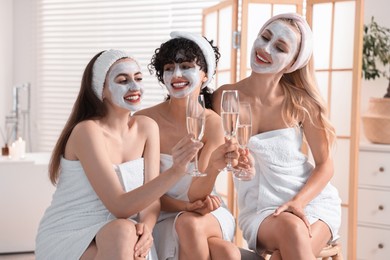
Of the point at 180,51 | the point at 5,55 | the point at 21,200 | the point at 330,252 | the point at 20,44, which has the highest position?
the point at 20,44

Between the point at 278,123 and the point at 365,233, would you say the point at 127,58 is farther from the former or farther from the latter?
the point at 365,233

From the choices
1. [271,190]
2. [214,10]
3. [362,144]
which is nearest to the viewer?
[271,190]

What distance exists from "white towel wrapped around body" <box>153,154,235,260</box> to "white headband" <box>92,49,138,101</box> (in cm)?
34

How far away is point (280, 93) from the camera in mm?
2596

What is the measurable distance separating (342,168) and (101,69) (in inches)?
75.7

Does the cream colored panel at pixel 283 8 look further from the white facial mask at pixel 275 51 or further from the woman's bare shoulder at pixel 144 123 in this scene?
the woman's bare shoulder at pixel 144 123

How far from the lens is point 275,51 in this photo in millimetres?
2486

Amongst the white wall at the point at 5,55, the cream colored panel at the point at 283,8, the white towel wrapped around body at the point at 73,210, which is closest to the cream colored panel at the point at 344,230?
the cream colored panel at the point at 283,8

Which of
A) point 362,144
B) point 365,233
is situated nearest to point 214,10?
point 362,144

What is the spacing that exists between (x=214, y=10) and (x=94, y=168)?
7.20 ft

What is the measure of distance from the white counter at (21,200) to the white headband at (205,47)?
2.06 meters

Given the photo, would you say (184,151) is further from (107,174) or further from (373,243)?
(373,243)

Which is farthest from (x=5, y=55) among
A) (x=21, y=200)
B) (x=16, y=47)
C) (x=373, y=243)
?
(x=373, y=243)

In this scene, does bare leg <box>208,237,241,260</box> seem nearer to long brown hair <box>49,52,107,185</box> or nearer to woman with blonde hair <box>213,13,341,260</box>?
woman with blonde hair <box>213,13,341,260</box>
